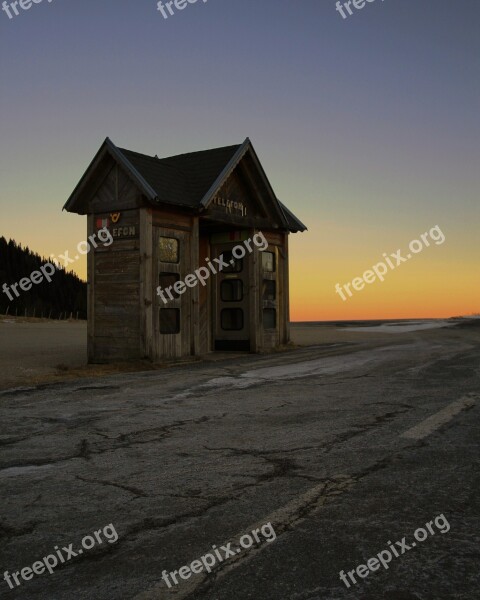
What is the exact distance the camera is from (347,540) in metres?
3.47

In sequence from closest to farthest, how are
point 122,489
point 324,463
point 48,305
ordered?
1. point 122,489
2. point 324,463
3. point 48,305

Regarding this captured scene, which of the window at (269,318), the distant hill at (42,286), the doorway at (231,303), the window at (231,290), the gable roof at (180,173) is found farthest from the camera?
the distant hill at (42,286)

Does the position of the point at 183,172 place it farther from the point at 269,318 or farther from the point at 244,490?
the point at 244,490

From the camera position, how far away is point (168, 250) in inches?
614

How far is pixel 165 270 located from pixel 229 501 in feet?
37.6

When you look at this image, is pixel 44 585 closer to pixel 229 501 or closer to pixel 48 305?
pixel 229 501

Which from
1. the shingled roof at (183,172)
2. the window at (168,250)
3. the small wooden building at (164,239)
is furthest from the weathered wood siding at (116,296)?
the shingled roof at (183,172)

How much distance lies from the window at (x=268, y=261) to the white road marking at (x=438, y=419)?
11741mm

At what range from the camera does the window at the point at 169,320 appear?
15570 mm

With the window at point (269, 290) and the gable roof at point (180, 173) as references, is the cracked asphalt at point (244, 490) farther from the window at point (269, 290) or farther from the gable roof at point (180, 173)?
the window at point (269, 290)

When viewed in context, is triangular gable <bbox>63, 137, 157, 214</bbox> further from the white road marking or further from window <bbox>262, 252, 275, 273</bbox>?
the white road marking

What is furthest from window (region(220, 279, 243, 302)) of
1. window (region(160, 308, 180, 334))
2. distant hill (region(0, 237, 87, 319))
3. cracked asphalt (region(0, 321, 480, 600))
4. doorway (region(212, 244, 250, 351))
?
distant hill (region(0, 237, 87, 319))

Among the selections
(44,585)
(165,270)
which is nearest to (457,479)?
(44,585)

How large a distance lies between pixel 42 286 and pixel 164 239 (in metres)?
66.8
